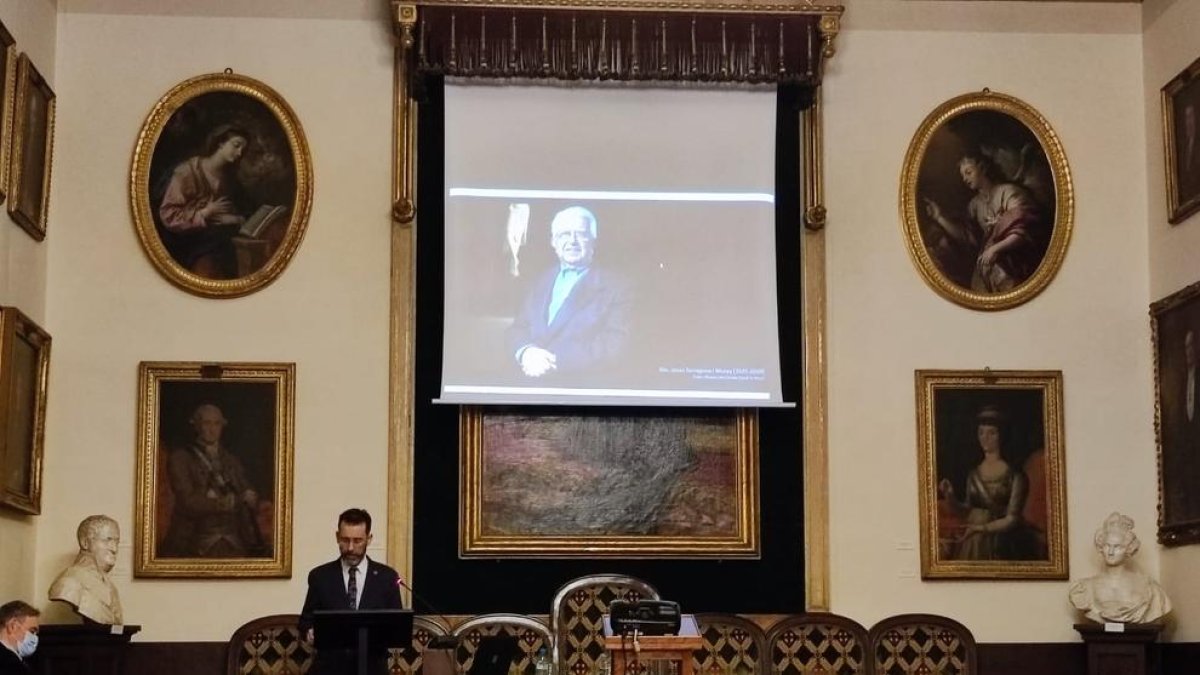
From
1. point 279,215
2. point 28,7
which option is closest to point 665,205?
point 279,215

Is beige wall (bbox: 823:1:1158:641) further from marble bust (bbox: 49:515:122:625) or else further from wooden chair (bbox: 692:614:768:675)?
marble bust (bbox: 49:515:122:625)

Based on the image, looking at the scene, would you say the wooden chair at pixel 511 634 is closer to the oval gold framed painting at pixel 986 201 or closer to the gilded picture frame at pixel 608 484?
the gilded picture frame at pixel 608 484

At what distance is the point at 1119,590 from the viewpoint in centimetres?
1049

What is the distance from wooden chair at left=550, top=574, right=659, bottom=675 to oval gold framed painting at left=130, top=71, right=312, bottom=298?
9.55 ft

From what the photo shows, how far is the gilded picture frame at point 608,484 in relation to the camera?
10.9 meters

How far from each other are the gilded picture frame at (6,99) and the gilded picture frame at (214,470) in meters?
1.63

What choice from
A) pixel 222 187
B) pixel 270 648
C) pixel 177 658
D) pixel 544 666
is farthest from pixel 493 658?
pixel 222 187

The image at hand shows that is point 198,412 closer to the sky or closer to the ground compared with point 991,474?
closer to the sky

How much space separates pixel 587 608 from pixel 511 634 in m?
0.54

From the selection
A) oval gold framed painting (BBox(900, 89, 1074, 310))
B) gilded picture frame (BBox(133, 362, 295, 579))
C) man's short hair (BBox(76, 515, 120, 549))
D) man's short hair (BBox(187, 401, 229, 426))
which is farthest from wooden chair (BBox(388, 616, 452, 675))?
oval gold framed painting (BBox(900, 89, 1074, 310))

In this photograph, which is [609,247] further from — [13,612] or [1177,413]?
[13,612]

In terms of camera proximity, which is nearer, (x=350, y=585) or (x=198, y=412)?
(x=350, y=585)

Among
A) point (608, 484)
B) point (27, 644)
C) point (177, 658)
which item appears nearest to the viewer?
point (27, 644)

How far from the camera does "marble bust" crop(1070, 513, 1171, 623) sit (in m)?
10.5
